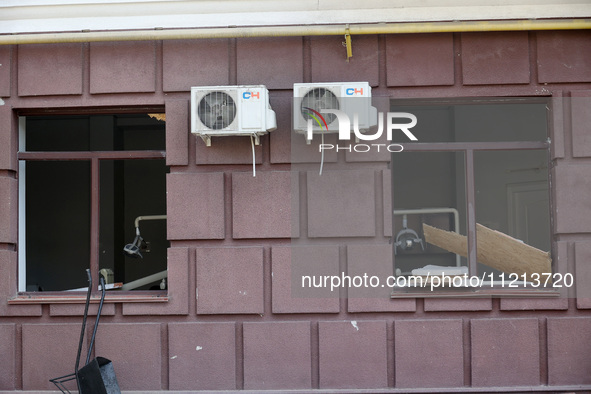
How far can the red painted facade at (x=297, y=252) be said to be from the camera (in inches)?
217

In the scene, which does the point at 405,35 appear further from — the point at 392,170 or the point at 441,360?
the point at 441,360

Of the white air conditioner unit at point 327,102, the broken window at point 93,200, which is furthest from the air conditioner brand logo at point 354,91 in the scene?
the broken window at point 93,200

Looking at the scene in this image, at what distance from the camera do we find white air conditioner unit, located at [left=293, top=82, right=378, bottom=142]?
5379mm

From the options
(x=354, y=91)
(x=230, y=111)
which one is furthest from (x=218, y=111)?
(x=354, y=91)

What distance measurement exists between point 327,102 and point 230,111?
793 millimetres

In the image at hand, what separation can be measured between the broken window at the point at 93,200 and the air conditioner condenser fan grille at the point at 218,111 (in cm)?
66

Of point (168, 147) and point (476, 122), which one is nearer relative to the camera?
point (168, 147)

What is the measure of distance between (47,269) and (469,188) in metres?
5.59

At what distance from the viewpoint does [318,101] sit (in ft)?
17.7

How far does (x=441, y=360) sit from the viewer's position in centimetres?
551

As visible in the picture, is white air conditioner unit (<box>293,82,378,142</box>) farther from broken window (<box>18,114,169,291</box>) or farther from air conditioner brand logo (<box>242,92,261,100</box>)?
broken window (<box>18,114,169,291</box>)

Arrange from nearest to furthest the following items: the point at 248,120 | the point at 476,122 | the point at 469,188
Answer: the point at 248,120, the point at 469,188, the point at 476,122

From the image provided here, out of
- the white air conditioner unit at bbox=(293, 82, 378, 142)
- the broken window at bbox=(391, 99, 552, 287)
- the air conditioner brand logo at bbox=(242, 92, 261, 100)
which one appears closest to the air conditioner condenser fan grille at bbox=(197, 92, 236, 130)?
the air conditioner brand logo at bbox=(242, 92, 261, 100)

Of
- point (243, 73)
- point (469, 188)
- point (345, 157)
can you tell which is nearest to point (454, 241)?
point (469, 188)
